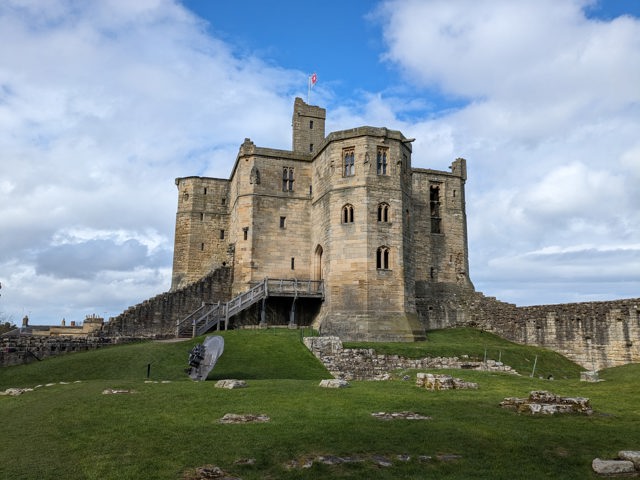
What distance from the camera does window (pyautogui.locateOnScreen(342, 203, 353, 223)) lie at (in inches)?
1421

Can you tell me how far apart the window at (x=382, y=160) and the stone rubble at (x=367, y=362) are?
Result: 13.0 meters

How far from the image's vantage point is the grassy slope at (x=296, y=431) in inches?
392

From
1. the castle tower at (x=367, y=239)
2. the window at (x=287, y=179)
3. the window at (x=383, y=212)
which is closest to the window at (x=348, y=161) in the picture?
the castle tower at (x=367, y=239)

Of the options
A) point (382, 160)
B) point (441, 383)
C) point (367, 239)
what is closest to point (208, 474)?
point (441, 383)

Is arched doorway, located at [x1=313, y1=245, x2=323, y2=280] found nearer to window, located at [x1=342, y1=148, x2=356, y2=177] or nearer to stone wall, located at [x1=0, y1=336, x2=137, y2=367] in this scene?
window, located at [x1=342, y1=148, x2=356, y2=177]

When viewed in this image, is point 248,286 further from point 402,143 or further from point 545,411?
point 545,411

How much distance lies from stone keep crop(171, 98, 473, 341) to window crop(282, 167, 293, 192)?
8cm

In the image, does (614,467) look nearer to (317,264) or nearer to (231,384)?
(231,384)

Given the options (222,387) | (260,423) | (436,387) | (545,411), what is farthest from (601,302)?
(260,423)

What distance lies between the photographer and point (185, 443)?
11289 millimetres

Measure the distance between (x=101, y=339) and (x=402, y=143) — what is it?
2314cm

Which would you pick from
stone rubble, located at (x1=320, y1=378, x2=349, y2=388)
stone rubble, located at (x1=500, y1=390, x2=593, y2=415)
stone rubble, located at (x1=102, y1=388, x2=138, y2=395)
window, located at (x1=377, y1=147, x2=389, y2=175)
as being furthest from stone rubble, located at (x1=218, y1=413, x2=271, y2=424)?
window, located at (x1=377, y1=147, x2=389, y2=175)

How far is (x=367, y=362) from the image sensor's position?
2819 cm

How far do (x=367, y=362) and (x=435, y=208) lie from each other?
2452cm
